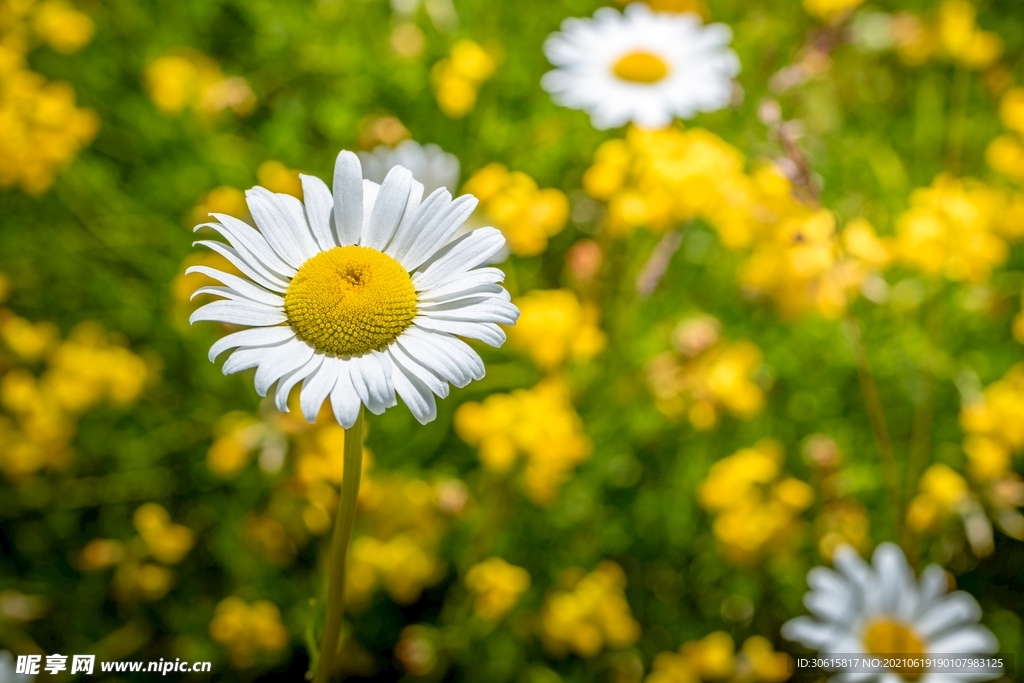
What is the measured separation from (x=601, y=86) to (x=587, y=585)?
1.14m

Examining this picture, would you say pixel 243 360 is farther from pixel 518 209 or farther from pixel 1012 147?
pixel 1012 147

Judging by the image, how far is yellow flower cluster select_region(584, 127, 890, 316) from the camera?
1.62m

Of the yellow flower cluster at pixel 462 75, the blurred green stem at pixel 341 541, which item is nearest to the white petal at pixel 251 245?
the blurred green stem at pixel 341 541

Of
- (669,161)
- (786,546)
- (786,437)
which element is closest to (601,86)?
(669,161)

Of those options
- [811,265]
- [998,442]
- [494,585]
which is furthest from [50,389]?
[998,442]

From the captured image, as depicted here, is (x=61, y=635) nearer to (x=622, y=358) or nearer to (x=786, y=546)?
(x=622, y=358)

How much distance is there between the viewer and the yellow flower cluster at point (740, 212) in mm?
1620

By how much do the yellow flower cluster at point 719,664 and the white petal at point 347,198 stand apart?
3.84ft

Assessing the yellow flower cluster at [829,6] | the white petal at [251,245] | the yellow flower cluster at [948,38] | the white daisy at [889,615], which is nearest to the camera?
the white petal at [251,245]

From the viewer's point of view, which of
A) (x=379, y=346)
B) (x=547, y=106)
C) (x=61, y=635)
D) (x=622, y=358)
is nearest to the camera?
(x=379, y=346)

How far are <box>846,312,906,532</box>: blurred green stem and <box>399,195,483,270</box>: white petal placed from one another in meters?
1.13

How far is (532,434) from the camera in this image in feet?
4.86

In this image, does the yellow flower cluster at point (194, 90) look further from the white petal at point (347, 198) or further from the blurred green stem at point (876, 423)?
the blurred green stem at point (876, 423)

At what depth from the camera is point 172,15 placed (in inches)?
87.4
